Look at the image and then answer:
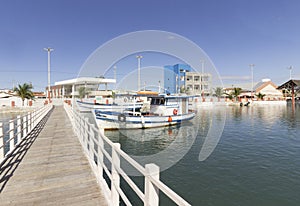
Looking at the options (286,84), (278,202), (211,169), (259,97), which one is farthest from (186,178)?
(259,97)

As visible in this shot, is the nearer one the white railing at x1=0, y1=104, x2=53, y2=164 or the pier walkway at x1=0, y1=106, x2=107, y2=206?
the pier walkway at x1=0, y1=106, x2=107, y2=206

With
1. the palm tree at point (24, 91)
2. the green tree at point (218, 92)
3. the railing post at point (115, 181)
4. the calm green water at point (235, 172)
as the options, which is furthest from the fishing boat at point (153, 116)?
the green tree at point (218, 92)

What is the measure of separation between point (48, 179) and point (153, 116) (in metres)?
14.2

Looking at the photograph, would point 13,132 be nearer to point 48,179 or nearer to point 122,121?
point 48,179

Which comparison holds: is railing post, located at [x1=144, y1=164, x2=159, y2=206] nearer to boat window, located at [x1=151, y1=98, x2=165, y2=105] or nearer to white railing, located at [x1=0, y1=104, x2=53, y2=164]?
white railing, located at [x1=0, y1=104, x2=53, y2=164]

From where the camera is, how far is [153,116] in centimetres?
1811

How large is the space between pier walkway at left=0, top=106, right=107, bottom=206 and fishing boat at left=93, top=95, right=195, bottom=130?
10880 millimetres

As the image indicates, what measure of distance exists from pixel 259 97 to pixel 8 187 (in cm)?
7393

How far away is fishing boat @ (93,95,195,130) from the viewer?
1739 cm

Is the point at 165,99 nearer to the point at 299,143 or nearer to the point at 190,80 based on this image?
the point at 299,143

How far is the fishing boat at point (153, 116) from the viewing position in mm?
17391

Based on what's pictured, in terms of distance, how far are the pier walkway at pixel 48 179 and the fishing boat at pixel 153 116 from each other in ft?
35.7

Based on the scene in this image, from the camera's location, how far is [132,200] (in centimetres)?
554

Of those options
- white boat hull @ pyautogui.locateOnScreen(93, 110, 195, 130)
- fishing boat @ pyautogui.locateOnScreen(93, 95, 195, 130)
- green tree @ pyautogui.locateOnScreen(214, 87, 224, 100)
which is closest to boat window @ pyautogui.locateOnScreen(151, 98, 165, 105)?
fishing boat @ pyautogui.locateOnScreen(93, 95, 195, 130)
